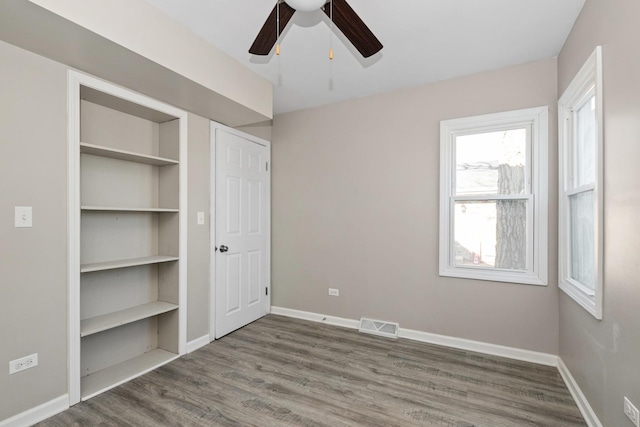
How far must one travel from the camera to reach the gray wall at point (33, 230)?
1831 mm

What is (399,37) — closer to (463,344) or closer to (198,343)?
(463,344)

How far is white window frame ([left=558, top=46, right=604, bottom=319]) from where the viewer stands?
1737 millimetres

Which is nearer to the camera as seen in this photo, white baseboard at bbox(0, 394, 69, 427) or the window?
white baseboard at bbox(0, 394, 69, 427)

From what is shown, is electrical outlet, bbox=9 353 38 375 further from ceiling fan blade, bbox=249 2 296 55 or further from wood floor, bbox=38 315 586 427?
ceiling fan blade, bbox=249 2 296 55

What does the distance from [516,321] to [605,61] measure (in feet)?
7.00

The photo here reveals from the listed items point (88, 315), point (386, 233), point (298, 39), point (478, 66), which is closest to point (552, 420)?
point (386, 233)

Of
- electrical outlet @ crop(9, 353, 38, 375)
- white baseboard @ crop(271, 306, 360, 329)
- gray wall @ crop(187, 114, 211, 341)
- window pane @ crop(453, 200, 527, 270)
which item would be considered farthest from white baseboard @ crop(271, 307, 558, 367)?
electrical outlet @ crop(9, 353, 38, 375)

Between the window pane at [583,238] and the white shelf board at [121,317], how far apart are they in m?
3.28

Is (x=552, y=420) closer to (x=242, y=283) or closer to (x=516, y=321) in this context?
(x=516, y=321)

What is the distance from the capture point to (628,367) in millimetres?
1458

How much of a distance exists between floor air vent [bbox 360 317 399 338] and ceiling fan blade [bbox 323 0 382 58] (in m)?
2.69

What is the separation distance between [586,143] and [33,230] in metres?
3.78

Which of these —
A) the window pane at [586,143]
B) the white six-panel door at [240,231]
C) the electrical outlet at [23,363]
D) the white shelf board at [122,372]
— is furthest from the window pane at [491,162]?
the electrical outlet at [23,363]

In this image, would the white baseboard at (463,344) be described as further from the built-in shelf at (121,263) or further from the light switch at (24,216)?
the light switch at (24,216)
